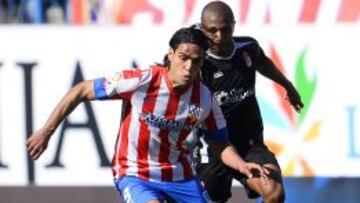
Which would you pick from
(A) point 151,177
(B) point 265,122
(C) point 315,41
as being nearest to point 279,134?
(B) point 265,122

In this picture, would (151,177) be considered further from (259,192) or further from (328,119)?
(328,119)

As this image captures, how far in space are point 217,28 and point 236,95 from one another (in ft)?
2.04

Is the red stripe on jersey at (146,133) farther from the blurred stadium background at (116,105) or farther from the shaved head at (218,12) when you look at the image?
the blurred stadium background at (116,105)

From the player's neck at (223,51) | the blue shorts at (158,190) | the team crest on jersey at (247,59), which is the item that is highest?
the player's neck at (223,51)

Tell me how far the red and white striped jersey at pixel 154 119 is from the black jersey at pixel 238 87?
0.76 m

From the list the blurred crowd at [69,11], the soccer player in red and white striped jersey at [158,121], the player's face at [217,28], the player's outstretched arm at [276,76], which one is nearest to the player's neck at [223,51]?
the player's face at [217,28]

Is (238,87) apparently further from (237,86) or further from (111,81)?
(111,81)

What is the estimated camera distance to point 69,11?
973 centimetres

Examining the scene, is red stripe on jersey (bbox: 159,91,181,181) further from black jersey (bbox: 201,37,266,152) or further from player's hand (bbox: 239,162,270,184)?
black jersey (bbox: 201,37,266,152)

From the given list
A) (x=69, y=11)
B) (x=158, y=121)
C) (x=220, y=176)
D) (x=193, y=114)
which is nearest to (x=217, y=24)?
(x=193, y=114)

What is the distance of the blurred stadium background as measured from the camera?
348 inches

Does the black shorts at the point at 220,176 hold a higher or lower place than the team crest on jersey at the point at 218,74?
Result: lower

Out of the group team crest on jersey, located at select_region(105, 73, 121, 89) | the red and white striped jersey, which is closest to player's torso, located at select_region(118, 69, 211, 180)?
the red and white striped jersey

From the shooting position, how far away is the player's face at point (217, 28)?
693 cm
